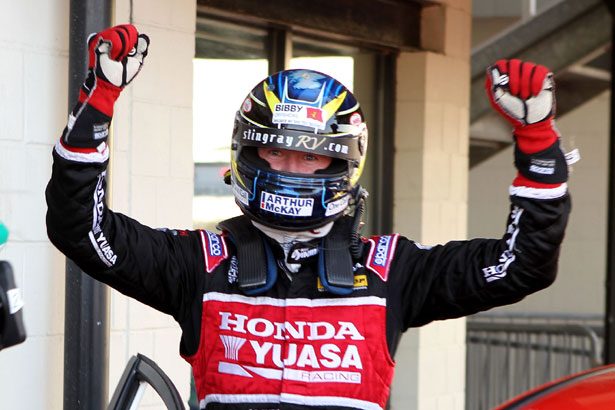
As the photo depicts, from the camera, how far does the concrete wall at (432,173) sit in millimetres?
5797

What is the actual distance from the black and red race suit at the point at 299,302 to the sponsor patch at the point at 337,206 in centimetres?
14

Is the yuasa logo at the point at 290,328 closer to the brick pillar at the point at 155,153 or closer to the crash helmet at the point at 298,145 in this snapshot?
the crash helmet at the point at 298,145

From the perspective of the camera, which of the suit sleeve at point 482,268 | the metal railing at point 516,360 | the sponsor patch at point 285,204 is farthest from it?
the metal railing at point 516,360

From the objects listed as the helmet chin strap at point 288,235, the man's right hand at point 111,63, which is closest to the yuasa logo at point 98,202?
the man's right hand at point 111,63

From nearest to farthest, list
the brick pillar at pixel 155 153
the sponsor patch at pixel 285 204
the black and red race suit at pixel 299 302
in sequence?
the black and red race suit at pixel 299 302
the sponsor patch at pixel 285 204
the brick pillar at pixel 155 153

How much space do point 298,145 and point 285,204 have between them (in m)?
0.15

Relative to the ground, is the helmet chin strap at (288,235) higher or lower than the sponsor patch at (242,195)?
lower

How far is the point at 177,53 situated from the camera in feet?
13.6

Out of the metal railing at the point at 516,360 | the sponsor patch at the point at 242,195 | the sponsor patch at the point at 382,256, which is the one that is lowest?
the metal railing at the point at 516,360

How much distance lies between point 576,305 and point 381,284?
10081mm

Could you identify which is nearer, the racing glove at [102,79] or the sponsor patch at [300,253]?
the racing glove at [102,79]

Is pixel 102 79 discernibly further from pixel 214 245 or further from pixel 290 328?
pixel 290 328

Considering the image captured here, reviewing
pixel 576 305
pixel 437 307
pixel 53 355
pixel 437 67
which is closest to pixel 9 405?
pixel 53 355

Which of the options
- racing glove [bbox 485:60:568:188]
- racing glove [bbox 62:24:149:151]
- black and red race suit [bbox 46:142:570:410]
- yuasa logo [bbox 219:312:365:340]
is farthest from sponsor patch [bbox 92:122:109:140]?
racing glove [bbox 485:60:568:188]
